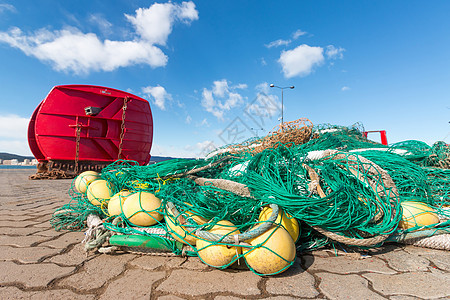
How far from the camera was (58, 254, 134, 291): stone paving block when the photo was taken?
1.41 meters

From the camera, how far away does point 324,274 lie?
1.52 meters

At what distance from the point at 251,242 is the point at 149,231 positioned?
888 millimetres

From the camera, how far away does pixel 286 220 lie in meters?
1.74

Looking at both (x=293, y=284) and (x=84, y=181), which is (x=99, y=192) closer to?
(x=84, y=181)

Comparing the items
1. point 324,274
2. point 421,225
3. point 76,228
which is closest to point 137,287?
point 324,274

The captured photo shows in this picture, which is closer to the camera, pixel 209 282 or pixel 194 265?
pixel 209 282

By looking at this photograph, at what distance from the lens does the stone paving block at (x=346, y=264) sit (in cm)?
158

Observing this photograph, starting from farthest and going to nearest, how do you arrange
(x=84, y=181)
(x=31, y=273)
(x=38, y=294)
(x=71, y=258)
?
(x=84, y=181) → (x=71, y=258) → (x=31, y=273) → (x=38, y=294)

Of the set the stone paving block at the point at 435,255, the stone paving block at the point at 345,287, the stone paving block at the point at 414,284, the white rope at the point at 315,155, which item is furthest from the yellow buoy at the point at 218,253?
the stone paving block at the point at 435,255

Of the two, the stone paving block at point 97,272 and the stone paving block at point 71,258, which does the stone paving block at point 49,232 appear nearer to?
the stone paving block at point 71,258

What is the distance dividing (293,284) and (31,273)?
1643 millimetres

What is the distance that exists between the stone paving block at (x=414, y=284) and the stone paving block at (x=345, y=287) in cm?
7

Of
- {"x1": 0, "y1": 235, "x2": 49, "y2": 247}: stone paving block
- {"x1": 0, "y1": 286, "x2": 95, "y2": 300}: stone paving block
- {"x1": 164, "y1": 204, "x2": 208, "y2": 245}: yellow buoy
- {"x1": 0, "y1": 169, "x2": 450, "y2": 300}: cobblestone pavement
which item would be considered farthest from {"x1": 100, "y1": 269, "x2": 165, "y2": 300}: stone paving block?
{"x1": 0, "y1": 235, "x2": 49, "y2": 247}: stone paving block

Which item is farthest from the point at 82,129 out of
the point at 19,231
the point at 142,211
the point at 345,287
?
the point at 345,287
